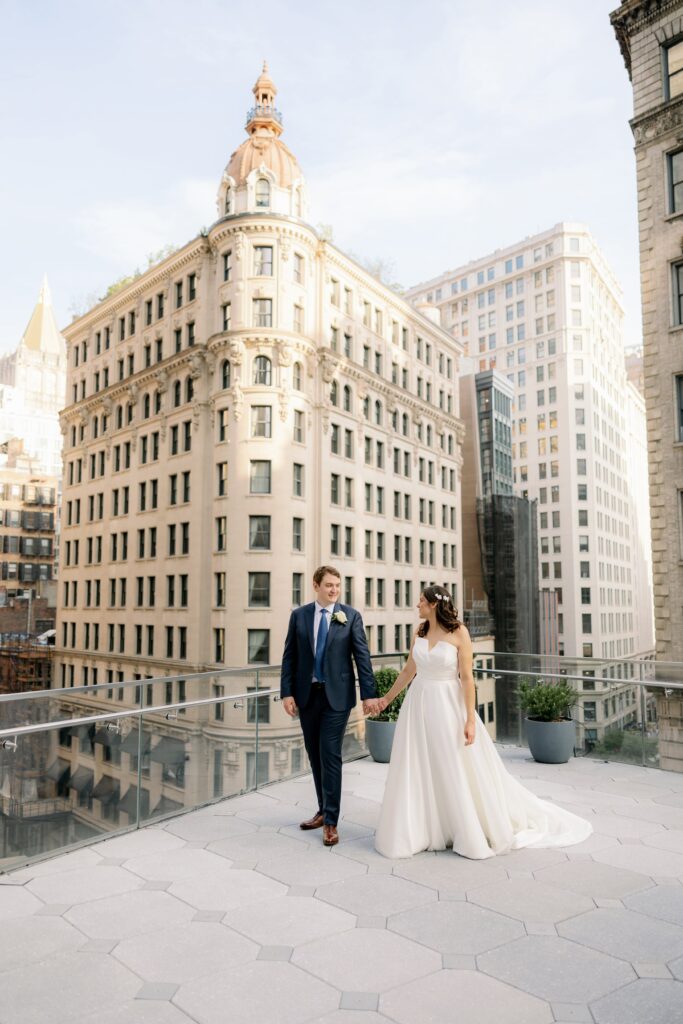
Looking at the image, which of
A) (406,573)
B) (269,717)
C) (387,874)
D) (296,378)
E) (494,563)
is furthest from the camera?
(494,563)

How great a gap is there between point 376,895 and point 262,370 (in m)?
41.4

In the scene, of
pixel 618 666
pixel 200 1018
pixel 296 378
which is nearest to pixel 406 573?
→ pixel 296 378

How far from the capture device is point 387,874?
5.98 meters

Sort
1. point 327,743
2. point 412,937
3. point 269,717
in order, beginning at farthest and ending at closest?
point 269,717
point 327,743
point 412,937

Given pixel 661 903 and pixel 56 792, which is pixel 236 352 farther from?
pixel 661 903

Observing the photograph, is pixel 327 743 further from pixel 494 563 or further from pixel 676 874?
pixel 494 563

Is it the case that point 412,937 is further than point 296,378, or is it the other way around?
point 296,378

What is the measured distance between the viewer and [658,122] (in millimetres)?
20750

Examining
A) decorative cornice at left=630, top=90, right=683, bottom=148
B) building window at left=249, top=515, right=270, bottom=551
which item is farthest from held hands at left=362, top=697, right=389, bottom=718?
building window at left=249, top=515, right=270, bottom=551

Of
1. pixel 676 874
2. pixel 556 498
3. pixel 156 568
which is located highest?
pixel 556 498

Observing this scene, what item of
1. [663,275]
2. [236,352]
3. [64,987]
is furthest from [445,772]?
[236,352]

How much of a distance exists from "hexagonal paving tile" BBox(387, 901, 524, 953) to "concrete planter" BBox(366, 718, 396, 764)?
519 centimetres

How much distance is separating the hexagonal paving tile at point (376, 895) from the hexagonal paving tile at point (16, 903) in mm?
2044

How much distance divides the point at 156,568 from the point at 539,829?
4446cm
